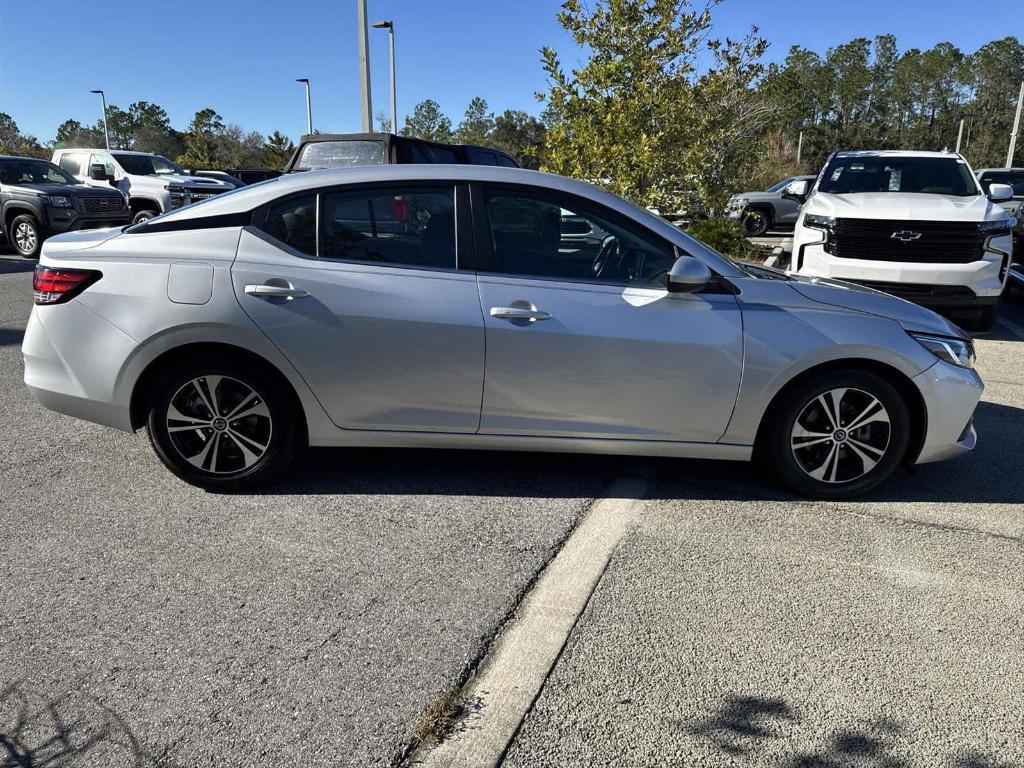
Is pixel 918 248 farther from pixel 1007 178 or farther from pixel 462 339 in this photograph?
pixel 1007 178

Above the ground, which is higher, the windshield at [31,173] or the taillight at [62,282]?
the windshield at [31,173]

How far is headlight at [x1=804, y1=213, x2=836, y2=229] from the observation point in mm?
8242

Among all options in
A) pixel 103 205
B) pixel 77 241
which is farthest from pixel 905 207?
pixel 103 205

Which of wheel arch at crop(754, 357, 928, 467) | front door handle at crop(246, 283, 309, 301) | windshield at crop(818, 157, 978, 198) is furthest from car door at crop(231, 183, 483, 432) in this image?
windshield at crop(818, 157, 978, 198)

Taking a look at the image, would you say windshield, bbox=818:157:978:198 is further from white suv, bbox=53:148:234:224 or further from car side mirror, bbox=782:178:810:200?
white suv, bbox=53:148:234:224

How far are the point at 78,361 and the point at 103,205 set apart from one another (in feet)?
40.2

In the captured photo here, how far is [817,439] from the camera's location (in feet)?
13.4

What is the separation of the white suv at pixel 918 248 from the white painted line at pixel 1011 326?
28.5 inches

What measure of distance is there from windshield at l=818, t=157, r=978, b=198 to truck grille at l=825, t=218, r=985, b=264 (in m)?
1.16

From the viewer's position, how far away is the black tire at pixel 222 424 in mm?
3932

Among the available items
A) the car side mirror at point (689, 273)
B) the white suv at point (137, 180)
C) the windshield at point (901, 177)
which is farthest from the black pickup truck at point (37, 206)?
the car side mirror at point (689, 273)

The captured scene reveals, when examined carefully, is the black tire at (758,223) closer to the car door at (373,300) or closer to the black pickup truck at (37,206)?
the black pickup truck at (37,206)

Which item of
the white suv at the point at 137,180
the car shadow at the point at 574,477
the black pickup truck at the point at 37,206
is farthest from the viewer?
the white suv at the point at 137,180

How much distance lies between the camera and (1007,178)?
15.4m
